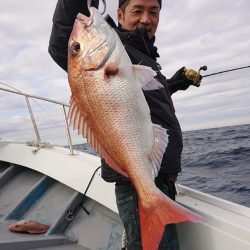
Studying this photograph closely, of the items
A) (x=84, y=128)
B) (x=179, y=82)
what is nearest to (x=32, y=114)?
(x=179, y=82)

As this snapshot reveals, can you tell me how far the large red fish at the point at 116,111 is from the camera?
1.87 meters

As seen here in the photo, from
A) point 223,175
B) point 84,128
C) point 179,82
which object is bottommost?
point 223,175

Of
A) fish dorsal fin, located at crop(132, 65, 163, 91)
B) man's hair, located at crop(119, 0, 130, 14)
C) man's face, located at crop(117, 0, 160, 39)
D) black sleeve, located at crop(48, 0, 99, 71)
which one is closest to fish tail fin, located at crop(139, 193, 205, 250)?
fish dorsal fin, located at crop(132, 65, 163, 91)

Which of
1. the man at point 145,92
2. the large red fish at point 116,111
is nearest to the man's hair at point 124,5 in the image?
the man at point 145,92

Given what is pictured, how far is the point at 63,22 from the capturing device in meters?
2.26

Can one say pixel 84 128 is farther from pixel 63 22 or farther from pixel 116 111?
pixel 63 22

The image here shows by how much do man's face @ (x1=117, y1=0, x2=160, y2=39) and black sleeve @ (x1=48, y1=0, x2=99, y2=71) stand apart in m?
0.49

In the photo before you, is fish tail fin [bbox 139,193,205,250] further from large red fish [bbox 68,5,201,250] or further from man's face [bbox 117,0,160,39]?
man's face [bbox 117,0,160,39]

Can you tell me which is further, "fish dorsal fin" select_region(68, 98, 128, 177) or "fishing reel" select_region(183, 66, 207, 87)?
"fishing reel" select_region(183, 66, 207, 87)

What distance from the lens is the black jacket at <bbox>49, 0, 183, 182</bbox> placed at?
2250 millimetres

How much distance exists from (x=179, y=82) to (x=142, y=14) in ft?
3.10

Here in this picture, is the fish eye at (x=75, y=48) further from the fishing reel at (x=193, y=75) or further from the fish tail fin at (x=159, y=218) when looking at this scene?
the fishing reel at (x=193, y=75)

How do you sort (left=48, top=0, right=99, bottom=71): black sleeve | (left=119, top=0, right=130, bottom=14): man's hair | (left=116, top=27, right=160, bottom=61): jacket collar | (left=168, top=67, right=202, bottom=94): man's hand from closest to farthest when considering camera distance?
(left=48, top=0, right=99, bottom=71): black sleeve → (left=116, top=27, right=160, bottom=61): jacket collar → (left=119, top=0, right=130, bottom=14): man's hair → (left=168, top=67, right=202, bottom=94): man's hand

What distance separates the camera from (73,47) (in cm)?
187
